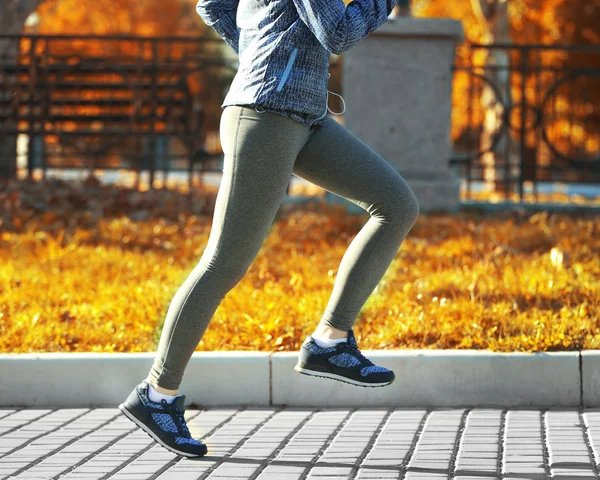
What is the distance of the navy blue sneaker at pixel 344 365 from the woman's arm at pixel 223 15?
45.5 inches

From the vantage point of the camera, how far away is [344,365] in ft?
Result: 12.3

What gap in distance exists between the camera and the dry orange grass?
5.13m

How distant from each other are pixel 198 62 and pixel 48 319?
5817 mm

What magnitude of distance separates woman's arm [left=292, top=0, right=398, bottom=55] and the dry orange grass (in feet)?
6.65

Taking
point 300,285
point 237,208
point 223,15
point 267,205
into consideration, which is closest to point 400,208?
point 267,205

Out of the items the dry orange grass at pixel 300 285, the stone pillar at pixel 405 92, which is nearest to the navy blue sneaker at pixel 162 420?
the dry orange grass at pixel 300 285

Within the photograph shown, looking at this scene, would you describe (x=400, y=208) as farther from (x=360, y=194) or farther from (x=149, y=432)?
(x=149, y=432)

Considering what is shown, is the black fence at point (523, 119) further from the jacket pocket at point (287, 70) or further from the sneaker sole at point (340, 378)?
the jacket pocket at point (287, 70)

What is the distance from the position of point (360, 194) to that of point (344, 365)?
0.63 metres

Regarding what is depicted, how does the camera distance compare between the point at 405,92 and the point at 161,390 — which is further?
the point at 405,92

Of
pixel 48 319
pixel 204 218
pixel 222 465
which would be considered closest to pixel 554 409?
pixel 222 465

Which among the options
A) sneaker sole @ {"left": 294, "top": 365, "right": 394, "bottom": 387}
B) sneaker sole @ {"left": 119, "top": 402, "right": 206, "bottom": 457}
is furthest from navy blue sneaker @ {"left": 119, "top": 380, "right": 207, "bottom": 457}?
sneaker sole @ {"left": 294, "top": 365, "right": 394, "bottom": 387}

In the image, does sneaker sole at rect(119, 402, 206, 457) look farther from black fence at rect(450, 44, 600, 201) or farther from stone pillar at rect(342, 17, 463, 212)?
black fence at rect(450, 44, 600, 201)

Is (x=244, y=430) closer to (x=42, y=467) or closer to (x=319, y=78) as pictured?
(x=42, y=467)
